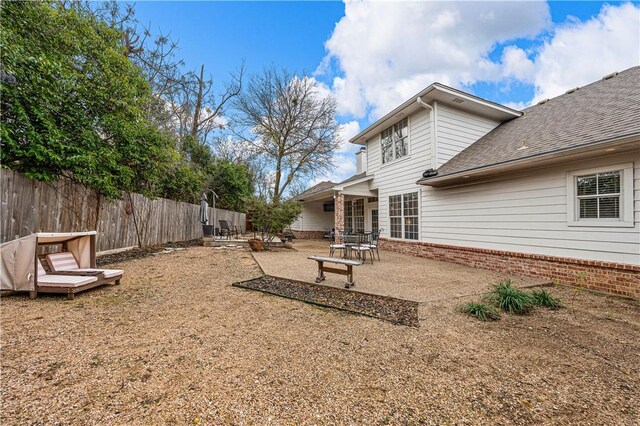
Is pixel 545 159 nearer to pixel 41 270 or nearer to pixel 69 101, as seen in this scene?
pixel 41 270

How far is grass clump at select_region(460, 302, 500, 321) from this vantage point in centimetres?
380

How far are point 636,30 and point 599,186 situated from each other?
227 inches

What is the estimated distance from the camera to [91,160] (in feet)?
19.2

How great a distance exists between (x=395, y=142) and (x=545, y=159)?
5.93m

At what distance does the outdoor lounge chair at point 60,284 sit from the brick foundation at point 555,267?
29.5 ft

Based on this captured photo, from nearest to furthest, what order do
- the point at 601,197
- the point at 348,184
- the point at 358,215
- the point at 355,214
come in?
the point at 601,197 < the point at 348,184 < the point at 358,215 < the point at 355,214

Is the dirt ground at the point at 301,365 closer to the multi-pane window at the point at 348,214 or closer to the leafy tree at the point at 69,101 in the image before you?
the leafy tree at the point at 69,101

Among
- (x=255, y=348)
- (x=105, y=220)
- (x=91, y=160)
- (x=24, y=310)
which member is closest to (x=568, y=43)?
(x=255, y=348)

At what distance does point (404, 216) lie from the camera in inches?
421

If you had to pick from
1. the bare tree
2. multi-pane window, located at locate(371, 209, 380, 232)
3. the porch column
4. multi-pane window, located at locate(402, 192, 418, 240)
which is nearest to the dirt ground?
multi-pane window, located at locate(402, 192, 418, 240)

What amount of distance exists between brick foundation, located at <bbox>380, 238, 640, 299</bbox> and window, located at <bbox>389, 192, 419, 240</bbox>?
1.17 meters

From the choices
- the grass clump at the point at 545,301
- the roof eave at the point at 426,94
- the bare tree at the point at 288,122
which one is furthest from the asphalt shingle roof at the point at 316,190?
the grass clump at the point at 545,301

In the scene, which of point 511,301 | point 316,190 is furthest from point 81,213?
point 316,190

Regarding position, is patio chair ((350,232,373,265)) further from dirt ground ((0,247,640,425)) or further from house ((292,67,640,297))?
dirt ground ((0,247,640,425))
